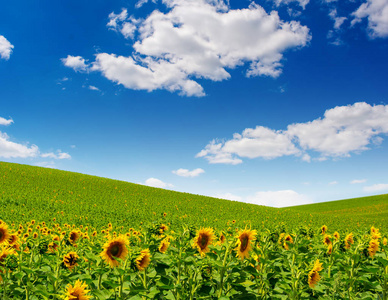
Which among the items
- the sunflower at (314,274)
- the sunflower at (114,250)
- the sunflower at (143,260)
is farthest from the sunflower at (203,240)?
the sunflower at (314,274)

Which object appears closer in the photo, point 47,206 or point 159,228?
point 159,228

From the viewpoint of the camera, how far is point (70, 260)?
3633mm

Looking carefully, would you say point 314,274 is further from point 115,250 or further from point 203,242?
point 115,250

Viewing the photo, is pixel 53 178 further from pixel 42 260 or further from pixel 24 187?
pixel 42 260

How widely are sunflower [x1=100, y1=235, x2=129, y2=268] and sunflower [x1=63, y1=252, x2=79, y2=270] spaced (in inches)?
36.6

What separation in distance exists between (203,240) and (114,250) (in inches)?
37.2

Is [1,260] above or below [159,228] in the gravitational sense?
below

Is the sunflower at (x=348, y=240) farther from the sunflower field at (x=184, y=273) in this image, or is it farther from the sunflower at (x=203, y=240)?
the sunflower at (x=203, y=240)

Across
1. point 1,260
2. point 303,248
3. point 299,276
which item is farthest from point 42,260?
point 303,248

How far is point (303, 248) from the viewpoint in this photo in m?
4.03

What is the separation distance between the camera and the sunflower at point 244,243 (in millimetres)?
2973

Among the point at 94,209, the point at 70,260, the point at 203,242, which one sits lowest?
the point at 94,209

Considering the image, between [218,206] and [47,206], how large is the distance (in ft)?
49.2

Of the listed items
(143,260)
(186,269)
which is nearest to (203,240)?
(186,269)
